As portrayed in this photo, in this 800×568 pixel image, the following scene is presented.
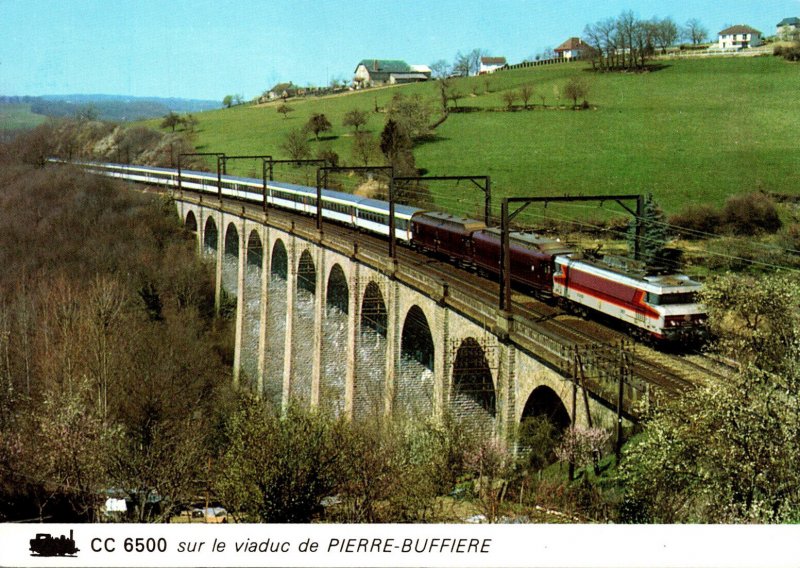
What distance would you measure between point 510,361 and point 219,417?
19810 mm

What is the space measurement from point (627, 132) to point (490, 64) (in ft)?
52.5

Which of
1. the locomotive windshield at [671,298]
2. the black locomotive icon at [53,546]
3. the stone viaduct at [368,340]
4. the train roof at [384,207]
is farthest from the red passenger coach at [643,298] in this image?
the train roof at [384,207]

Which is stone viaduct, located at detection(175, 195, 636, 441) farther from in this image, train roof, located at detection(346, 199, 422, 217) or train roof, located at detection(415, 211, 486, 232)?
train roof, located at detection(346, 199, 422, 217)

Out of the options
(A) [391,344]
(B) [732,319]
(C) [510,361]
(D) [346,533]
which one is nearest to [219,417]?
(A) [391,344]

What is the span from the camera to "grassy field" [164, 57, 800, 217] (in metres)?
19.6

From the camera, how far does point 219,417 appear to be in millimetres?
37062

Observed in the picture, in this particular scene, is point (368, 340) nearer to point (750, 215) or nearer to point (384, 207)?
point (384, 207)

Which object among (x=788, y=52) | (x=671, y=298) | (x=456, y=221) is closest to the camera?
(x=788, y=52)

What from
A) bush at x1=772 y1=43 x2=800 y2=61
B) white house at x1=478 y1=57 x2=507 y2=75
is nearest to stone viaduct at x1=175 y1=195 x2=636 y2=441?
white house at x1=478 y1=57 x2=507 y2=75

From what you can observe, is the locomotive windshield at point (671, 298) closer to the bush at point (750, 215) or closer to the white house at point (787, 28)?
the bush at point (750, 215)

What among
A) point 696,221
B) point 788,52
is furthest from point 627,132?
point 788,52

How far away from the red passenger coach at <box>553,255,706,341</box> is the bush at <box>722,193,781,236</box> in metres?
2.44

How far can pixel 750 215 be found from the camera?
2138cm

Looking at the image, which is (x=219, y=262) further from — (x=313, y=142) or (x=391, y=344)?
(x=391, y=344)
